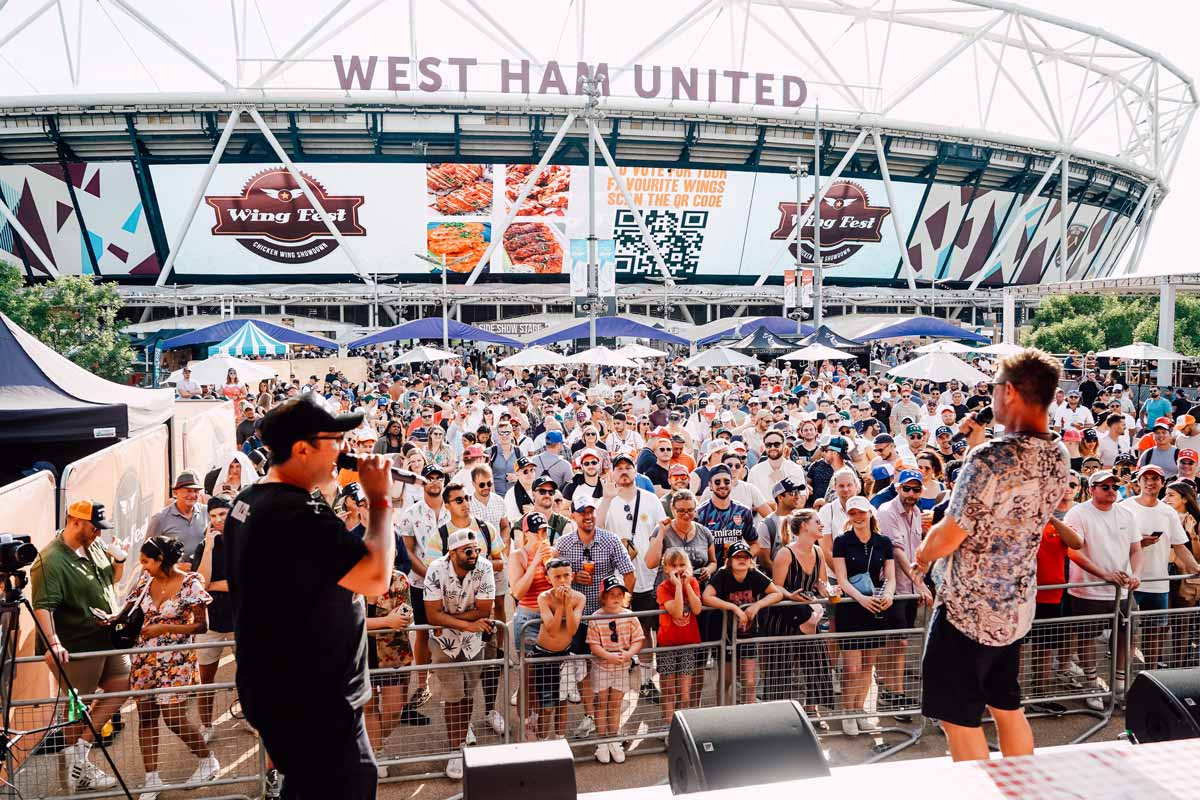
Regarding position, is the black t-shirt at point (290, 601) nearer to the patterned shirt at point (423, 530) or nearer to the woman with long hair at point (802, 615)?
the woman with long hair at point (802, 615)

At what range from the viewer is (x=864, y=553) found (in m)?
6.36

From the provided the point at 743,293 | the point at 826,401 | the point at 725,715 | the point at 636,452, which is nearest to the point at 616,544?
the point at 725,715

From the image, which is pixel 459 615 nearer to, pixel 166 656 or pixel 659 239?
pixel 166 656

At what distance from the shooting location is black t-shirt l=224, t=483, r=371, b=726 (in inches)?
96.4

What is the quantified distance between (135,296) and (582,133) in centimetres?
2352

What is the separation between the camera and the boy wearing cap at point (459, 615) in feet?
18.5

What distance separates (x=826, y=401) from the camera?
16156mm

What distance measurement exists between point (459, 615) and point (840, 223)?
44.1 metres

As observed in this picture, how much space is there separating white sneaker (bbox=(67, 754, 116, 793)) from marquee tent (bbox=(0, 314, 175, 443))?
Answer: 3864 mm

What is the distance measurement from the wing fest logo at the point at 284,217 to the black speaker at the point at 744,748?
4232 centimetres

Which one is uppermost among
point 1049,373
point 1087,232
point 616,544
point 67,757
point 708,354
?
point 1087,232

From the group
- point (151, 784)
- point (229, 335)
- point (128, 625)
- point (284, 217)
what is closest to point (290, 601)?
point (151, 784)

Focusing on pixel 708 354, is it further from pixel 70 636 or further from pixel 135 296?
pixel 135 296

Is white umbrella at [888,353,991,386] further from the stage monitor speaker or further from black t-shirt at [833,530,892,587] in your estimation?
the stage monitor speaker
